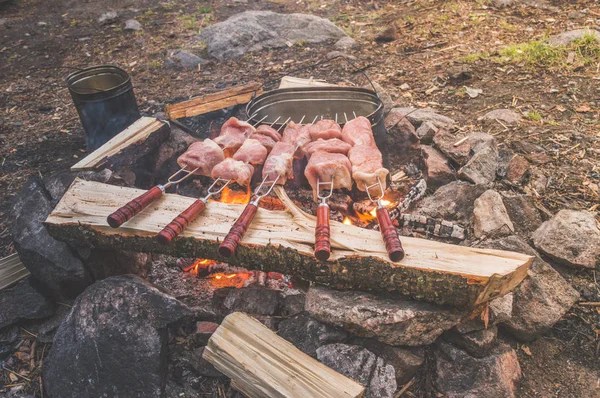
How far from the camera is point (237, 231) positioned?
283 centimetres

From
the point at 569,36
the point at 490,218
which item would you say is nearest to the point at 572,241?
the point at 490,218

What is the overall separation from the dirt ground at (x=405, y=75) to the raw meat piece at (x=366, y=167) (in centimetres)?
171

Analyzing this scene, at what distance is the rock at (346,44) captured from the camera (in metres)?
8.41

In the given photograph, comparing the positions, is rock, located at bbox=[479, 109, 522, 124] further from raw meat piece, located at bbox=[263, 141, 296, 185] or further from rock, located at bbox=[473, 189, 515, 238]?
raw meat piece, located at bbox=[263, 141, 296, 185]

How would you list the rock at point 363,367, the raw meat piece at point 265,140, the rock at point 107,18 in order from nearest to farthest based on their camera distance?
the rock at point 363,367
the raw meat piece at point 265,140
the rock at point 107,18

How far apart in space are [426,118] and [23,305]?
4887 mm

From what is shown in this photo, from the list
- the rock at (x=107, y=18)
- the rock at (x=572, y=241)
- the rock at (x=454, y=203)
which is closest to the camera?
the rock at (x=572, y=241)

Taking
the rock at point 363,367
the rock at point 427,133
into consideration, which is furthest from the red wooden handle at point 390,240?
the rock at point 427,133

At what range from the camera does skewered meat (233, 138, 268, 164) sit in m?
4.06

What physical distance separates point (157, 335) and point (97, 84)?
3.95 metres

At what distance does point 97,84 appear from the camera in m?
5.38

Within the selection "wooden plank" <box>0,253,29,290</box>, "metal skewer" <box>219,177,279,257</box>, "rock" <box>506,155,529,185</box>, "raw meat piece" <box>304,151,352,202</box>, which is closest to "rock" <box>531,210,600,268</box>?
"rock" <box>506,155,529,185</box>

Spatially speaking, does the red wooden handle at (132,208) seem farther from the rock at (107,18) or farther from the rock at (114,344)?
the rock at (107,18)

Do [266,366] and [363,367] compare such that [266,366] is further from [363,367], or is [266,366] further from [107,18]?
[107,18]
